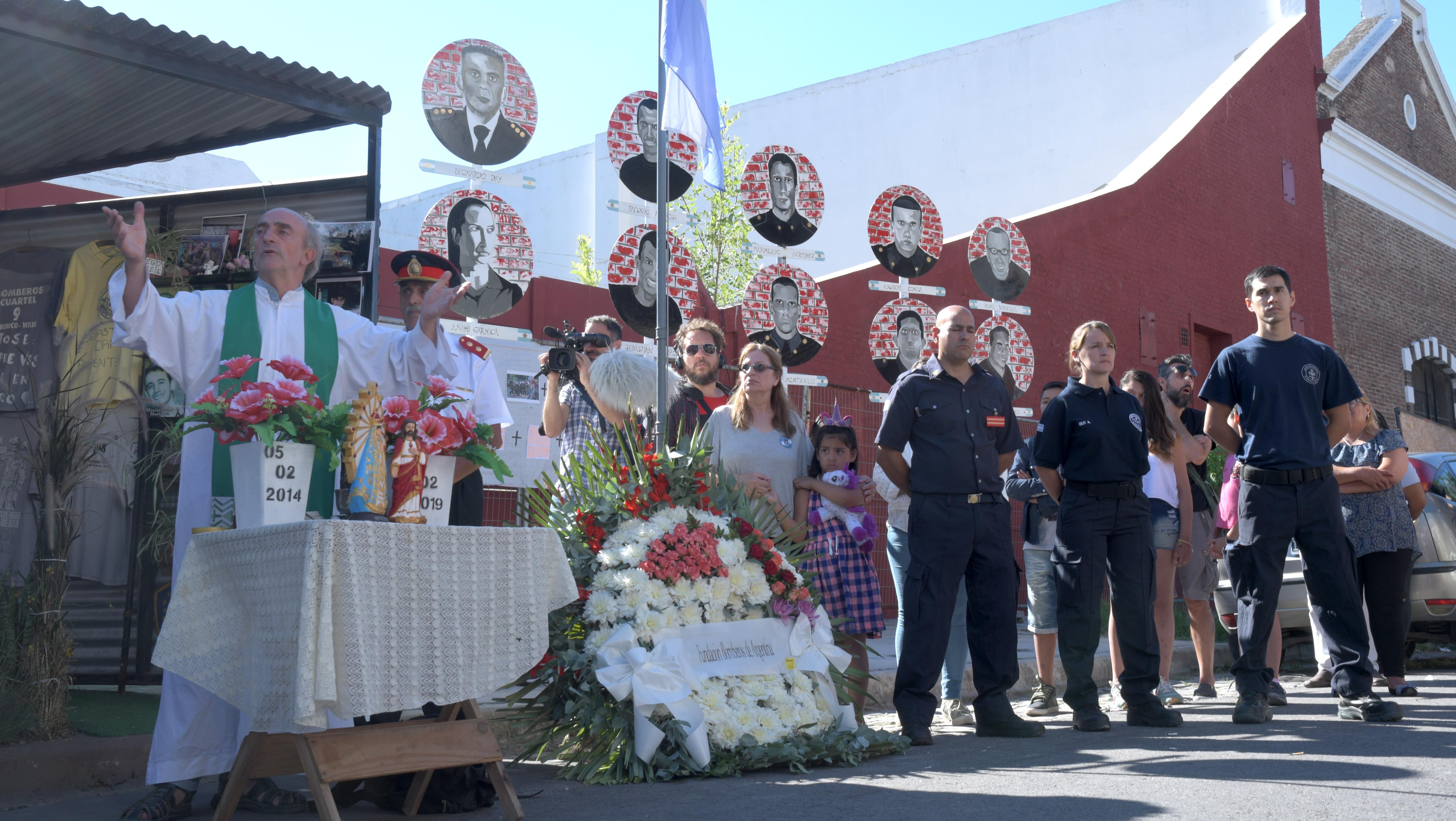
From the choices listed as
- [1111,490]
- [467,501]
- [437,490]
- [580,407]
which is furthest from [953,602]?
[437,490]

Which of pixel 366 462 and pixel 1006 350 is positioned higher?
pixel 1006 350

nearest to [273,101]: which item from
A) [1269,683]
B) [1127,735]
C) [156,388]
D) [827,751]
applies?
[156,388]

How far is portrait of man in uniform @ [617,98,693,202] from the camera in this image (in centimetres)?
940

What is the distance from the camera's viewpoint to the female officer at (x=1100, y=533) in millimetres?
5820

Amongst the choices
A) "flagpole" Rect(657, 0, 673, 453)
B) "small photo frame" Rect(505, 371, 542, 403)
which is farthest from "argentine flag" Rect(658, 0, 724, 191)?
"small photo frame" Rect(505, 371, 542, 403)

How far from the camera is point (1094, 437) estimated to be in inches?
232

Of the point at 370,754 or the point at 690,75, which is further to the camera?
the point at 690,75

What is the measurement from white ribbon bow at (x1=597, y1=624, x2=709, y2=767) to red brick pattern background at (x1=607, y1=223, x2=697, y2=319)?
15.7 ft

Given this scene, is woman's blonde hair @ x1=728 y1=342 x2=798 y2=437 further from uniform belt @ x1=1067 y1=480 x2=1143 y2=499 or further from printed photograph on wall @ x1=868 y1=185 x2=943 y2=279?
printed photograph on wall @ x1=868 y1=185 x2=943 y2=279

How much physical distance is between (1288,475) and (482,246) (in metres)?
5.09

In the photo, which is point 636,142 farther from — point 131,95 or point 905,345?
point 131,95

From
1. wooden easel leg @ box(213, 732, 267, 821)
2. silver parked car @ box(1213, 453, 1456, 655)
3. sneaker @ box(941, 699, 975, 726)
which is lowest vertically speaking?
sneaker @ box(941, 699, 975, 726)

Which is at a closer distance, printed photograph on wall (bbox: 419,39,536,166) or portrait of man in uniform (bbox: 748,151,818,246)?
printed photograph on wall (bbox: 419,39,536,166)

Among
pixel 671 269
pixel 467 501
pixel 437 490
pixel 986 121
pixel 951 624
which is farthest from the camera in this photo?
pixel 986 121
